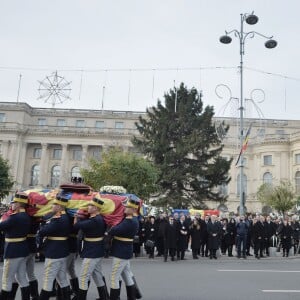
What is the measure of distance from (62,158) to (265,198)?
112ft

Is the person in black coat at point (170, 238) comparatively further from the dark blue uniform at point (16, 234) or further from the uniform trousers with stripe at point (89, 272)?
the dark blue uniform at point (16, 234)

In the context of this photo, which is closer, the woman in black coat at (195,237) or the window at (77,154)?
the woman in black coat at (195,237)

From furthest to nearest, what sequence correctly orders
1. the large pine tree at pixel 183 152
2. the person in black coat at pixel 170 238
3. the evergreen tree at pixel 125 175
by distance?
the large pine tree at pixel 183 152
the evergreen tree at pixel 125 175
the person in black coat at pixel 170 238

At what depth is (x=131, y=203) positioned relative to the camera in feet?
26.7

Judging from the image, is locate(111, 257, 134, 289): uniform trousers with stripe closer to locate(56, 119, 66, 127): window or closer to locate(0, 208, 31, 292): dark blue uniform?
locate(0, 208, 31, 292): dark blue uniform

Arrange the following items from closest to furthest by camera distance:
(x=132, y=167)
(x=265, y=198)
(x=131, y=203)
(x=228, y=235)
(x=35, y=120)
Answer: (x=131, y=203), (x=228, y=235), (x=132, y=167), (x=265, y=198), (x=35, y=120)

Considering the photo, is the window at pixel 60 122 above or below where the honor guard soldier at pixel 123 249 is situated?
above

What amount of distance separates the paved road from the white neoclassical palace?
171ft

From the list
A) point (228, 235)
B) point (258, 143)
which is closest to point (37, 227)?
point (228, 235)

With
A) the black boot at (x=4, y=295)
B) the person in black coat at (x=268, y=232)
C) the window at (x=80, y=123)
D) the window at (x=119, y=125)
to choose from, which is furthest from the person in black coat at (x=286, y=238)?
the window at (x=80, y=123)

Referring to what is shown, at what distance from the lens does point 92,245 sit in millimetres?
7711

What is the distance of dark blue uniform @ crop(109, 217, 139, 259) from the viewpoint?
25.9ft

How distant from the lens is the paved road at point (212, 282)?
359 inches

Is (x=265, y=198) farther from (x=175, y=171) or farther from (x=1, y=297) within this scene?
(x=1, y=297)
